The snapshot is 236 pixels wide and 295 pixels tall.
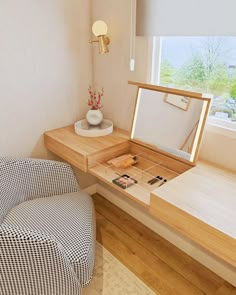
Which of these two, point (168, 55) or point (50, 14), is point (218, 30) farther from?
point (50, 14)

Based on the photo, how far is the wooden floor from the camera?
158cm

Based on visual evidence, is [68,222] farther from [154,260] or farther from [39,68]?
[39,68]

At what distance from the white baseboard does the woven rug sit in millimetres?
423

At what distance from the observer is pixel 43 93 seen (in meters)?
1.94

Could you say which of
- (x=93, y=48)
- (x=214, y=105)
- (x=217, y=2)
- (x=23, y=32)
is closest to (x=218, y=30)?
(x=217, y=2)

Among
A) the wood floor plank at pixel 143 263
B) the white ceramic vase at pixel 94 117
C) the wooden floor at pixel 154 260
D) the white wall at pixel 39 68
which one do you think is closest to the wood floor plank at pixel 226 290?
the wooden floor at pixel 154 260

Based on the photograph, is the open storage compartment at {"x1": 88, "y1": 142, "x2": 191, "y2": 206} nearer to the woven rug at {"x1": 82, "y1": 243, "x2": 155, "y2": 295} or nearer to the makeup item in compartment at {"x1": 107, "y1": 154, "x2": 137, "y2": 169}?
the makeup item in compartment at {"x1": 107, "y1": 154, "x2": 137, "y2": 169}

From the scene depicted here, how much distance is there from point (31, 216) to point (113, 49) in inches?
52.2

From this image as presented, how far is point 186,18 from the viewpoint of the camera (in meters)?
1.41

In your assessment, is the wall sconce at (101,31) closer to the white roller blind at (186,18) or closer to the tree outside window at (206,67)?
the white roller blind at (186,18)

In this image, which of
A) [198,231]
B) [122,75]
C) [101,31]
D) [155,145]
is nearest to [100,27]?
[101,31]

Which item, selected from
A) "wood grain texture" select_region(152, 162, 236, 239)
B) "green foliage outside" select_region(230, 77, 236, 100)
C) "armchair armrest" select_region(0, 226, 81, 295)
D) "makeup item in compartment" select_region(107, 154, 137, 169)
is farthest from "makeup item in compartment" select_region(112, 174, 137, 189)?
"green foliage outside" select_region(230, 77, 236, 100)

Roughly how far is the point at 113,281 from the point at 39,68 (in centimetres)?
155

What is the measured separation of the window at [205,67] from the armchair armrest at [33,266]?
1151 millimetres
